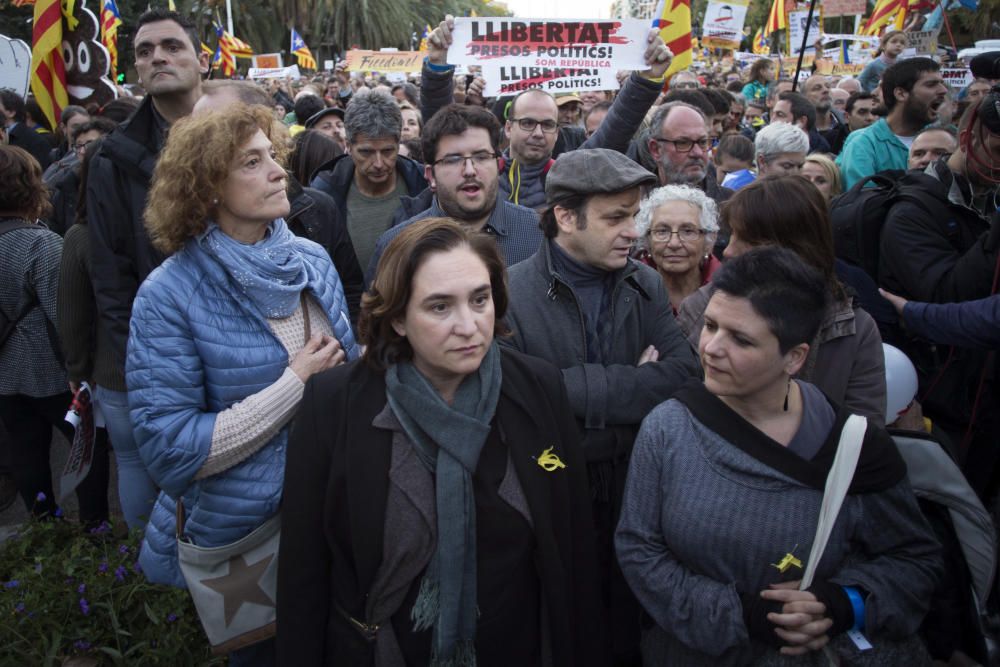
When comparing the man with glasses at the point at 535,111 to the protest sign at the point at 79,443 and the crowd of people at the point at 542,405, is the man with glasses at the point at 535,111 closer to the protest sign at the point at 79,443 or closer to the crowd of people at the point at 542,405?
the crowd of people at the point at 542,405

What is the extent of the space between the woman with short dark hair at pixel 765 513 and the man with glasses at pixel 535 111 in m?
2.24

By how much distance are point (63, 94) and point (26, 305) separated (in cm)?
235

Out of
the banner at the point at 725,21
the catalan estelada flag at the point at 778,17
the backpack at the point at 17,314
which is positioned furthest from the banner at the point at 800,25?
the backpack at the point at 17,314

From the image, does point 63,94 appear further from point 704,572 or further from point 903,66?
point 903,66

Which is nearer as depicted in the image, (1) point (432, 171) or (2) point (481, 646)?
(2) point (481, 646)

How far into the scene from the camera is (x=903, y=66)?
A: 5371 millimetres

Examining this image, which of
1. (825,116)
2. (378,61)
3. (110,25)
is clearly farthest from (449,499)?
(378,61)

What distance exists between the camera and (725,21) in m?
12.1

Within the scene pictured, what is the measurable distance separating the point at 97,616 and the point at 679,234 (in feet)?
9.30

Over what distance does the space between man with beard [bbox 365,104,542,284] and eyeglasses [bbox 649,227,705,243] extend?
0.63m

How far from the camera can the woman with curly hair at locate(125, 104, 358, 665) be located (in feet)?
7.42

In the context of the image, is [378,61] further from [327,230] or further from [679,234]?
[679,234]

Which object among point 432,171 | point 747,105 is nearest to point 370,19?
point 747,105

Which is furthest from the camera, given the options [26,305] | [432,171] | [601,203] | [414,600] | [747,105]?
[747,105]
